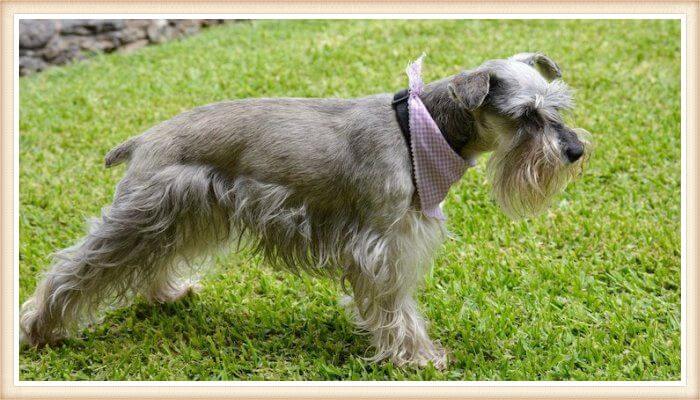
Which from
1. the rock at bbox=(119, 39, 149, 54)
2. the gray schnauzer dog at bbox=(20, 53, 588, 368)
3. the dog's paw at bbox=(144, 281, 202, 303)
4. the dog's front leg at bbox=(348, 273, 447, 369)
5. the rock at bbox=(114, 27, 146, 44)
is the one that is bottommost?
the dog's paw at bbox=(144, 281, 202, 303)

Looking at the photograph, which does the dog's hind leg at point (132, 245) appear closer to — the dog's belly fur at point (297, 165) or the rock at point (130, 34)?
the dog's belly fur at point (297, 165)

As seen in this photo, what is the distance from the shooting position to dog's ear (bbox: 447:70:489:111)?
11.7 ft

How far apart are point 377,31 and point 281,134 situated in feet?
19.2

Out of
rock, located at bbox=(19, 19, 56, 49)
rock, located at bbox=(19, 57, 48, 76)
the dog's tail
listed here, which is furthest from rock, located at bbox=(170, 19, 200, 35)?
Answer: the dog's tail

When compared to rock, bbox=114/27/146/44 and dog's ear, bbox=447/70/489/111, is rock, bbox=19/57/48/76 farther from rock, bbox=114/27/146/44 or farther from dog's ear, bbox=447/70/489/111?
dog's ear, bbox=447/70/489/111

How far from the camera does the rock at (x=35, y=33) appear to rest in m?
9.01

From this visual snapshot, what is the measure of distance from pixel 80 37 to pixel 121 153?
241 inches

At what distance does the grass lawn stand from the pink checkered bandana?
2.27 ft

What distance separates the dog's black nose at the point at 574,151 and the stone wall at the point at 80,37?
24.9ft

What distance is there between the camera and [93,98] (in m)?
8.07

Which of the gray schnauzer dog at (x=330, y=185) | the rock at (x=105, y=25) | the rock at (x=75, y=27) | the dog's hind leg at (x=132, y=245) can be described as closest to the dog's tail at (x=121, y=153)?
the gray schnauzer dog at (x=330, y=185)

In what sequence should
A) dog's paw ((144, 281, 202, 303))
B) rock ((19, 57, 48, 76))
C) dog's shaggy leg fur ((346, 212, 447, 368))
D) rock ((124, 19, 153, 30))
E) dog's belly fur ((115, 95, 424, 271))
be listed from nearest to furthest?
dog's belly fur ((115, 95, 424, 271)) → dog's shaggy leg fur ((346, 212, 447, 368)) → dog's paw ((144, 281, 202, 303)) → rock ((19, 57, 48, 76)) → rock ((124, 19, 153, 30))

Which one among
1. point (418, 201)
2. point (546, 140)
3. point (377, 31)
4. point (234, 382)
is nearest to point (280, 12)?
point (418, 201)

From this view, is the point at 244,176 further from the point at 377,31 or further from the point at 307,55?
the point at 377,31
